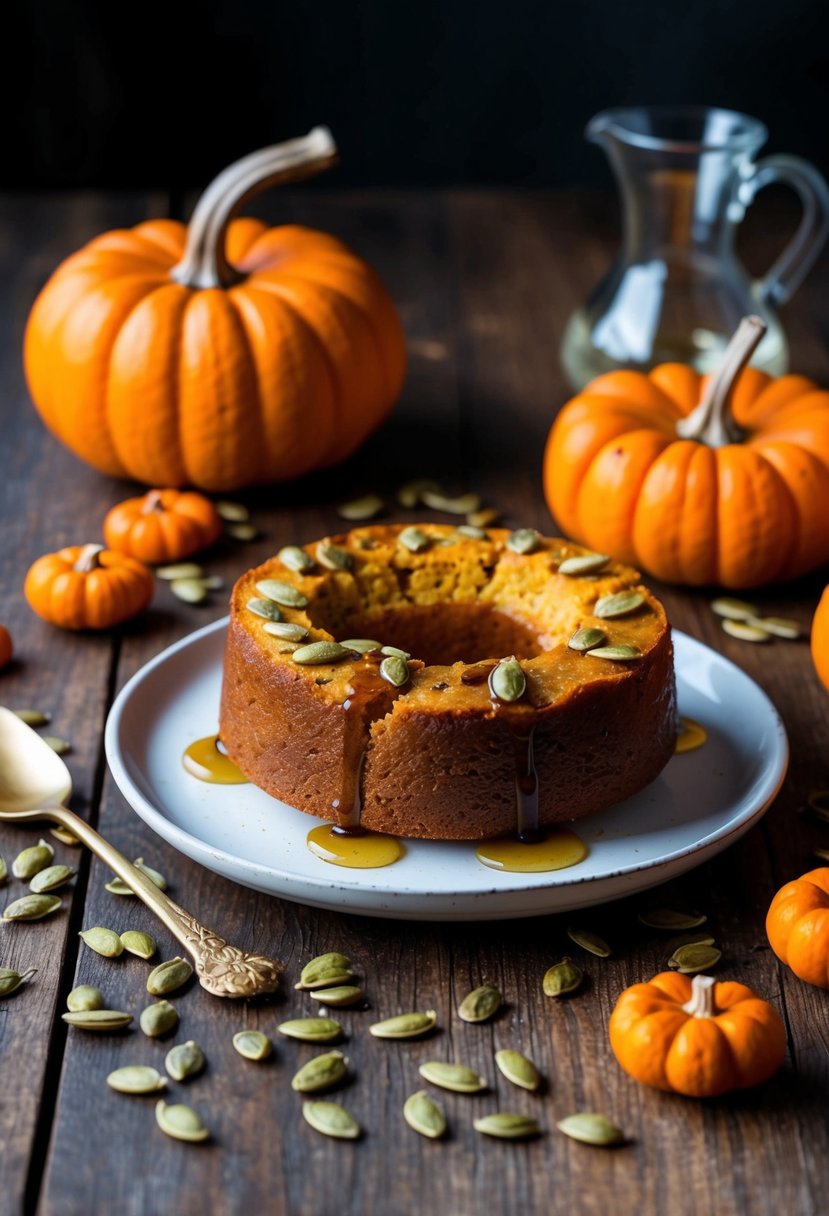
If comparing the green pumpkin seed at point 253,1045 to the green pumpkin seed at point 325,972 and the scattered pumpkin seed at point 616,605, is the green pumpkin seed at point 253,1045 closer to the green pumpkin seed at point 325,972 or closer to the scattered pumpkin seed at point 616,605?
the green pumpkin seed at point 325,972

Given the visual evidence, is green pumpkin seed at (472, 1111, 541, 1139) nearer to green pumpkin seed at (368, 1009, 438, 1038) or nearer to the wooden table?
the wooden table

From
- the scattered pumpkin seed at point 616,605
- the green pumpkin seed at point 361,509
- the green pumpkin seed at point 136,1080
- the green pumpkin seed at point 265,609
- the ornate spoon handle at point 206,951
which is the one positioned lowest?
the green pumpkin seed at point 361,509

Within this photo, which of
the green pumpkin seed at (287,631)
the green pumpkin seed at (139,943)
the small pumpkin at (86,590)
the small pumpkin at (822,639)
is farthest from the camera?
the small pumpkin at (86,590)

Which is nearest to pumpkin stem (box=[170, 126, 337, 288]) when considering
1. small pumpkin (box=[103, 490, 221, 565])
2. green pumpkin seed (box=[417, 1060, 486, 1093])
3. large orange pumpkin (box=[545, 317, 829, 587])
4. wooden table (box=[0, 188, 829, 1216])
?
small pumpkin (box=[103, 490, 221, 565])

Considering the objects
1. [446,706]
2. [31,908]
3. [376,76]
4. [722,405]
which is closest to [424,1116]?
[446,706]

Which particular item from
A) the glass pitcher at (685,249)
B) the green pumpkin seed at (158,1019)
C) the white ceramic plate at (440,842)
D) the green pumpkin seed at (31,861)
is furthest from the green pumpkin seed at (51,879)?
the glass pitcher at (685,249)
